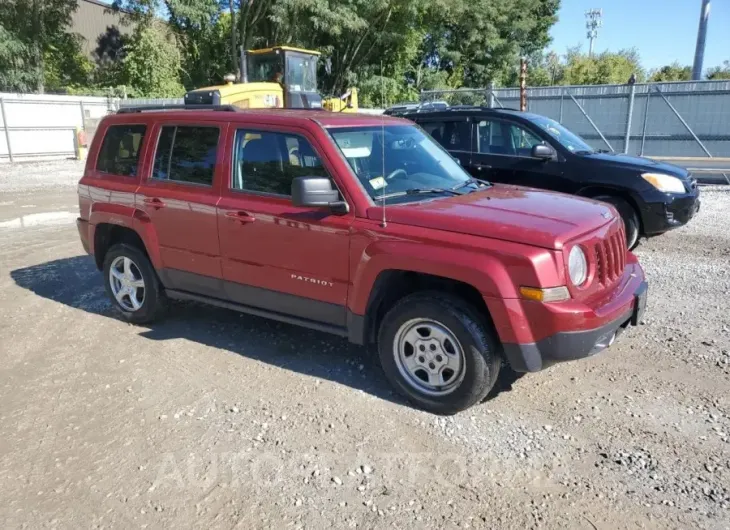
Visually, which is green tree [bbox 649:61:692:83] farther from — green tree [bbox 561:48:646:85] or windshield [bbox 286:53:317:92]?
windshield [bbox 286:53:317:92]

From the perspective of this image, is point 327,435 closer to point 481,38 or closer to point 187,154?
point 187,154

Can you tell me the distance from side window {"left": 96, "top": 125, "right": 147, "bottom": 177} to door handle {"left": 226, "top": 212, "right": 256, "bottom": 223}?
135 cm

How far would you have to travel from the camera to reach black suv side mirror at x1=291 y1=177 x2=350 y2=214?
3.81m

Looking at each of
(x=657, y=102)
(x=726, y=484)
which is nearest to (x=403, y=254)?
(x=726, y=484)

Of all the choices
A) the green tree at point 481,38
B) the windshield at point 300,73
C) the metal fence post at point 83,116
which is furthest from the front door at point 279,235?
the green tree at point 481,38

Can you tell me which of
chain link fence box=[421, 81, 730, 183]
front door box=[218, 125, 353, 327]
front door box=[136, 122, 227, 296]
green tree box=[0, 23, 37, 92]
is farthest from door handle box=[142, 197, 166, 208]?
green tree box=[0, 23, 37, 92]

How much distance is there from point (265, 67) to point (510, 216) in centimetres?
1508

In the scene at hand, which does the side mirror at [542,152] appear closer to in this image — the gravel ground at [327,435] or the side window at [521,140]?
the side window at [521,140]

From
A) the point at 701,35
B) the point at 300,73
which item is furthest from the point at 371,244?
the point at 701,35

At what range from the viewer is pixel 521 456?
3389mm

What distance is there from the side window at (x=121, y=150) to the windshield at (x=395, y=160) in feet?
6.83

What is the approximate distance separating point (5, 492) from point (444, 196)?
3.19 m

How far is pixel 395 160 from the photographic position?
4.46 metres

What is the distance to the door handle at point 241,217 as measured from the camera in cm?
442
